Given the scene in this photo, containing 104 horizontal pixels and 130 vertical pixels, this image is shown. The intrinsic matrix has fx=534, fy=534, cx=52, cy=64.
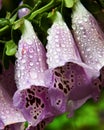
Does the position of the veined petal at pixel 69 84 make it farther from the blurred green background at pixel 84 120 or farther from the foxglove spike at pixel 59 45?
the blurred green background at pixel 84 120

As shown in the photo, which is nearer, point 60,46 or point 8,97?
point 60,46

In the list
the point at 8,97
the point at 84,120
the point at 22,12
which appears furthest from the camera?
the point at 84,120

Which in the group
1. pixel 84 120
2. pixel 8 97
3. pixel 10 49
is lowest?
pixel 84 120

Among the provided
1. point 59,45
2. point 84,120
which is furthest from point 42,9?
point 84,120

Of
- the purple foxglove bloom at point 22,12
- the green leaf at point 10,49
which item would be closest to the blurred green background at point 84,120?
the purple foxglove bloom at point 22,12

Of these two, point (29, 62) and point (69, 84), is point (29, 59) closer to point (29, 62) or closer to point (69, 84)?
point (29, 62)

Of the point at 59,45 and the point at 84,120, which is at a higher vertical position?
the point at 59,45

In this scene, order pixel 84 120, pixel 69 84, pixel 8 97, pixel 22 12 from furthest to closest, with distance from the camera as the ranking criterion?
pixel 84 120 < pixel 22 12 < pixel 8 97 < pixel 69 84
